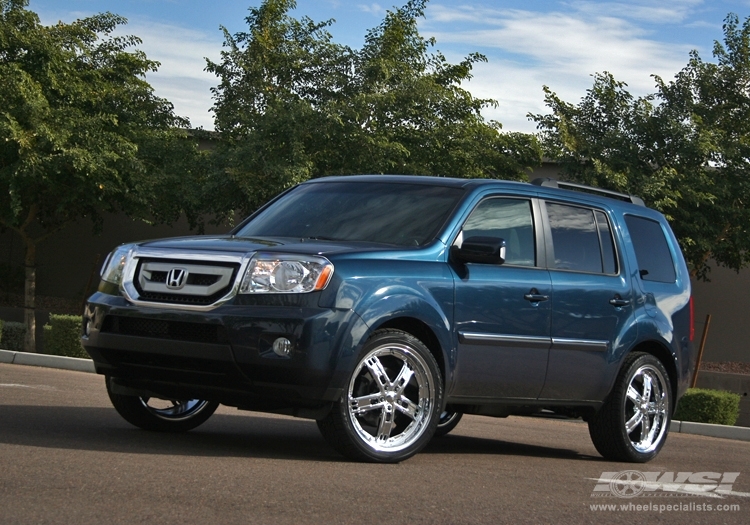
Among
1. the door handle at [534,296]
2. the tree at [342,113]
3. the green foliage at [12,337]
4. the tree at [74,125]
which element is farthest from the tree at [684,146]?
the door handle at [534,296]

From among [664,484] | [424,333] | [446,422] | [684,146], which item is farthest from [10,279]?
[664,484]

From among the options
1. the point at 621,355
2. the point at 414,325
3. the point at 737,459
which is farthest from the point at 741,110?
the point at 414,325

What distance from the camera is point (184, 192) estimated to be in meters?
23.7

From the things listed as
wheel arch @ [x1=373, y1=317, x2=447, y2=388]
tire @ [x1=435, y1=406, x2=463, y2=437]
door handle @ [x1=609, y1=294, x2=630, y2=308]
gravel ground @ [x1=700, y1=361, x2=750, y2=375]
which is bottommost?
gravel ground @ [x1=700, y1=361, x2=750, y2=375]

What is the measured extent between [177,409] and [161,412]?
0.14m

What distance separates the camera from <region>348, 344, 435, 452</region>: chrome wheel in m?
6.73

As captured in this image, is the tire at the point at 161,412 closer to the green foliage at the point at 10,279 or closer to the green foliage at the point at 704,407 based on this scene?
the green foliage at the point at 704,407

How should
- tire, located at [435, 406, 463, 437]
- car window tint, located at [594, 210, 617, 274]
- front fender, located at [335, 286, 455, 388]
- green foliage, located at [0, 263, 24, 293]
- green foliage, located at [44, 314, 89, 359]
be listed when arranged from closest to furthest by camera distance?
front fender, located at [335, 286, 455, 388] < car window tint, located at [594, 210, 617, 274] < tire, located at [435, 406, 463, 437] < green foliage, located at [44, 314, 89, 359] < green foliage, located at [0, 263, 24, 293]

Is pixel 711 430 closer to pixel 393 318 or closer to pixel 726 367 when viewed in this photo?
pixel 393 318

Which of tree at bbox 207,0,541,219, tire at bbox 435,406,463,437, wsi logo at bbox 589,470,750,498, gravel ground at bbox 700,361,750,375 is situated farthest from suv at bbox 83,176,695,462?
gravel ground at bbox 700,361,750,375

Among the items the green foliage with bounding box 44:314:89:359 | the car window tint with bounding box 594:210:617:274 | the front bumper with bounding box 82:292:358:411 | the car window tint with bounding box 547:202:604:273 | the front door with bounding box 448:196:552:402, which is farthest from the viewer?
the green foliage with bounding box 44:314:89:359

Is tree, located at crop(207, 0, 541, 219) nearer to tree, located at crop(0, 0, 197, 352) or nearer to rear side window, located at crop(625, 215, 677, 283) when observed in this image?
tree, located at crop(0, 0, 197, 352)

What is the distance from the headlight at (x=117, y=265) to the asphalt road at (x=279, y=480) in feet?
3.27

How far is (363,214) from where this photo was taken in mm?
7676
